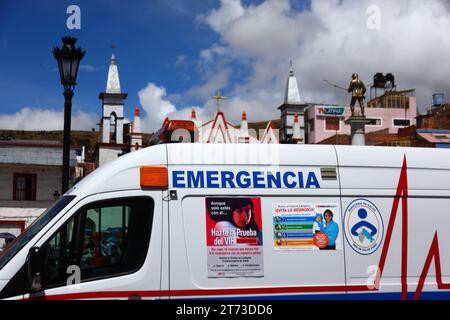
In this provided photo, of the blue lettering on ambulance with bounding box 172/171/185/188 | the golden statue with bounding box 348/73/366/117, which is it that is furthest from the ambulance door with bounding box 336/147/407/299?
the golden statue with bounding box 348/73/366/117

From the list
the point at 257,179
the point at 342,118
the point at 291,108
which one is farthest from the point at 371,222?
the point at 342,118

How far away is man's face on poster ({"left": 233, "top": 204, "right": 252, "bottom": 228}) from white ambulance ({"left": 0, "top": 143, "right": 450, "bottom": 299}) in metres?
0.01

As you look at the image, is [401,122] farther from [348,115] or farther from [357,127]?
[357,127]

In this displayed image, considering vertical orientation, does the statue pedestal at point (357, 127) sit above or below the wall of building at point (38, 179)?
above

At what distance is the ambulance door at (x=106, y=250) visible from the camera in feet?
15.2

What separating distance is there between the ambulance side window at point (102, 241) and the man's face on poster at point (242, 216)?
84 centimetres

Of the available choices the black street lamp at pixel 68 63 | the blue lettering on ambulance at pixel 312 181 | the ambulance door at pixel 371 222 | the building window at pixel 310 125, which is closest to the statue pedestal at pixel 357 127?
the black street lamp at pixel 68 63

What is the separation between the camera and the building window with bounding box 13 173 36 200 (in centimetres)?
3097

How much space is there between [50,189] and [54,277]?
28.2 metres

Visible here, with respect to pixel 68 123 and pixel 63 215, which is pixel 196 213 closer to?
pixel 63 215

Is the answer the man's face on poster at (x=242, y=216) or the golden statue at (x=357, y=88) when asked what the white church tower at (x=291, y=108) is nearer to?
the golden statue at (x=357, y=88)

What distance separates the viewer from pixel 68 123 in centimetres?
855

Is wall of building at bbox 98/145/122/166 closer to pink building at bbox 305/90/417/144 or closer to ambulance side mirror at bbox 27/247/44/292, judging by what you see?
ambulance side mirror at bbox 27/247/44/292

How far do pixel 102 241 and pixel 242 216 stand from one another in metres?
1.39
